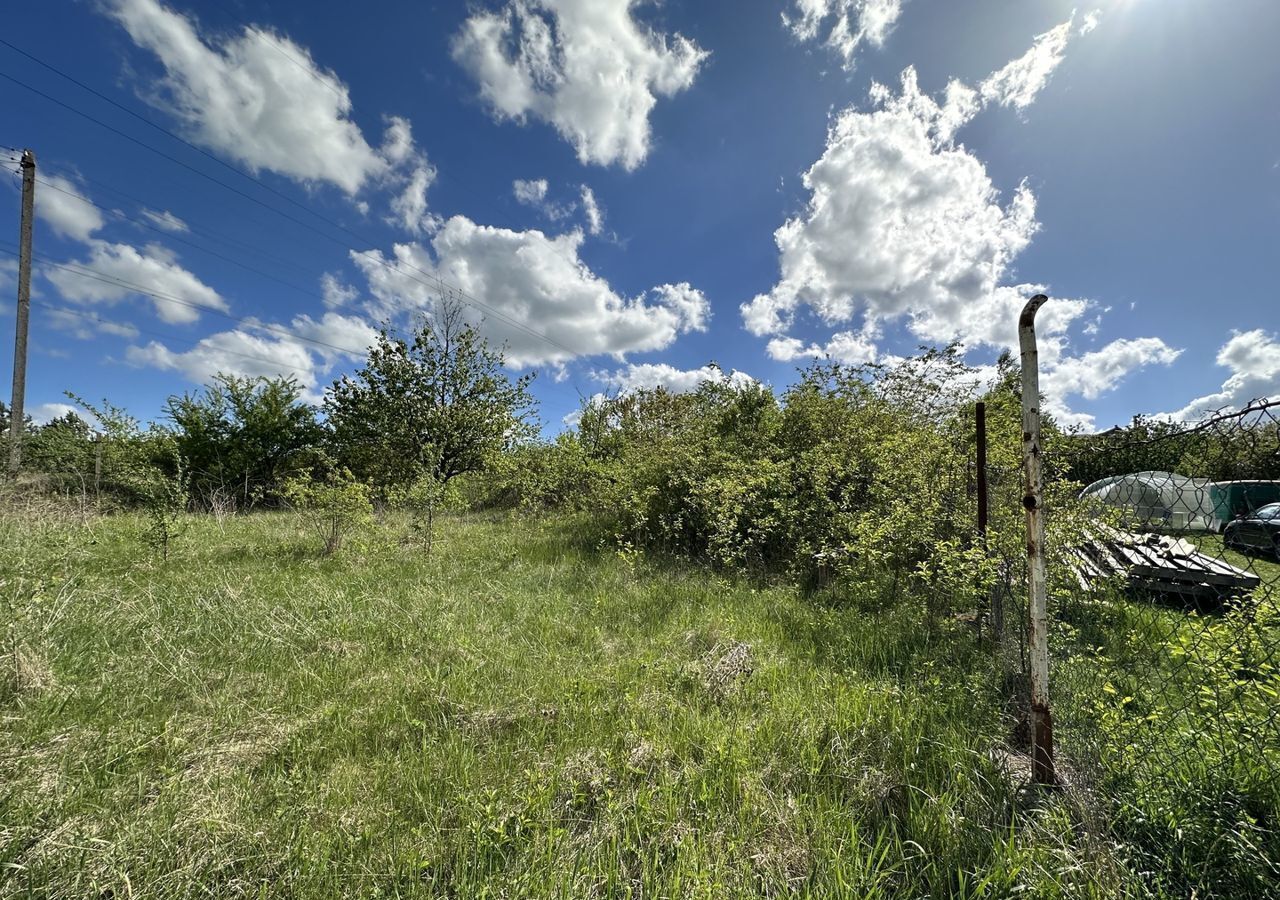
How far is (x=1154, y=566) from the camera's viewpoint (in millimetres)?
2490

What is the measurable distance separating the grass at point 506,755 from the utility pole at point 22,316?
814cm

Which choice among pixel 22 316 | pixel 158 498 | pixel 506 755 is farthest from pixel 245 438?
pixel 506 755

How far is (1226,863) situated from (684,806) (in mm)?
1958

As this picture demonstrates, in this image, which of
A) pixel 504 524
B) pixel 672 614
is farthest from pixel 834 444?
pixel 504 524

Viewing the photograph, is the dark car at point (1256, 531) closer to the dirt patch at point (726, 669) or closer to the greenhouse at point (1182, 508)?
the greenhouse at point (1182, 508)

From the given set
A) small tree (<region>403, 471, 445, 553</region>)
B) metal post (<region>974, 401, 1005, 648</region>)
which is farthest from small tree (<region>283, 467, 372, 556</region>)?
metal post (<region>974, 401, 1005, 648</region>)

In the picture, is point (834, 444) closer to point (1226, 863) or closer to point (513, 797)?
point (1226, 863)

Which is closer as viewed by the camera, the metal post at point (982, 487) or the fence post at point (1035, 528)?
the fence post at point (1035, 528)

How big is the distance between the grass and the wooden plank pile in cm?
117

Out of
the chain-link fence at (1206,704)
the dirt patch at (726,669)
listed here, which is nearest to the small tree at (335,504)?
the dirt patch at (726,669)

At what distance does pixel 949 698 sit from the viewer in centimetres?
270

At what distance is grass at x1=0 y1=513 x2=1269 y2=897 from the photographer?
1603mm

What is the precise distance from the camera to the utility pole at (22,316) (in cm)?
884

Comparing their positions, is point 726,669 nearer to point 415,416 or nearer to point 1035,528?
point 1035,528
